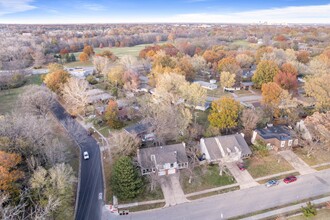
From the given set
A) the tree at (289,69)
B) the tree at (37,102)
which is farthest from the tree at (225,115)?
the tree at (289,69)

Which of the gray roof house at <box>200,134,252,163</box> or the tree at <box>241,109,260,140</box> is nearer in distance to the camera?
the gray roof house at <box>200,134,252,163</box>

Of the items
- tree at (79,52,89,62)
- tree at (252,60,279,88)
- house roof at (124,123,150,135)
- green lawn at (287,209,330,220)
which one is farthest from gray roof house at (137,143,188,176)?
tree at (79,52,89,62)

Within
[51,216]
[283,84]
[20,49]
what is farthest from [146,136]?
[20,49]

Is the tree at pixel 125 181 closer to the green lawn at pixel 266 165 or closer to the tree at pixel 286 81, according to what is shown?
the green lawn at pixel 266 165

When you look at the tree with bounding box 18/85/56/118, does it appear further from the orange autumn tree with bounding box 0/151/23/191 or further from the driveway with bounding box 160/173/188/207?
the driveway with bounding box 160/173/188/207

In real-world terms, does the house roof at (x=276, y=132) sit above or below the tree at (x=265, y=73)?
below

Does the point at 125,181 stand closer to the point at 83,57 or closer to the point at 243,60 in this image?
the point at 243,60

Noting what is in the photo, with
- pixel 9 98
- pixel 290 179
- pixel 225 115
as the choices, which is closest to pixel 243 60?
pixel 225 115
